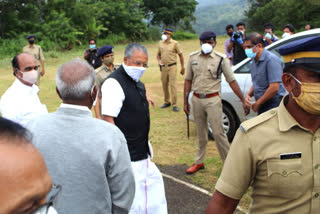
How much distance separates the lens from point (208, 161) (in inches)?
206

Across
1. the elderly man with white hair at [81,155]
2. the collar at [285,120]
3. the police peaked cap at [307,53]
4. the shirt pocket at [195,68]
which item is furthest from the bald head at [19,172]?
the shirt pocket at [195,68]

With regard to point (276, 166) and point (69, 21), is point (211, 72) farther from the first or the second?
point (69, 21)

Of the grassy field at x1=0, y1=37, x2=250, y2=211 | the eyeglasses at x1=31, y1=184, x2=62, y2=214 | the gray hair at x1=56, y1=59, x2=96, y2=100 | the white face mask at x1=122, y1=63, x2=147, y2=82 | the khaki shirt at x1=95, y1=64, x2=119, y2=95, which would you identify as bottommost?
the grassy field at x1=0, y1=37, x2=250, y2=211

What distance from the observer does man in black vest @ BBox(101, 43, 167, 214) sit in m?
3.13

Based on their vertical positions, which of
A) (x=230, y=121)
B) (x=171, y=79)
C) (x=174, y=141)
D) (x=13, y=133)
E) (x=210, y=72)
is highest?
(x=13, y=133)

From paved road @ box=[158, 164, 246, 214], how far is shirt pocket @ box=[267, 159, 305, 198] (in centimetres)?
228

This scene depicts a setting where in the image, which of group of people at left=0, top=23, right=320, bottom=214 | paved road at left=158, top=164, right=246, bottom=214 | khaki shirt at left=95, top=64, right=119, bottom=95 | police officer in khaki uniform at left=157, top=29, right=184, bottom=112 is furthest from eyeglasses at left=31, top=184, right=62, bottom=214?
police officer in khaki uniform at left=157, top=29, right=184, bottom=112

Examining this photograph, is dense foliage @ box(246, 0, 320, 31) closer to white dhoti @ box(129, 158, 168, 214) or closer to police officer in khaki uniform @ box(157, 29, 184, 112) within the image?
police officer in khaki uniform @ box(157, 29, 184, 112)

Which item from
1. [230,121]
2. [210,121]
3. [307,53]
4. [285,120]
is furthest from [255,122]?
[230,121]

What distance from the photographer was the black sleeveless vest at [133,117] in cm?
320

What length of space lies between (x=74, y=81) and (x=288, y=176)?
4.54 ft

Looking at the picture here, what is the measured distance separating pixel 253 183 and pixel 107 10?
3090 cm

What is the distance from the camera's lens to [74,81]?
2.10m

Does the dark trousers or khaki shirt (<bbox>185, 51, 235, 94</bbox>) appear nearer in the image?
the dark trousers
